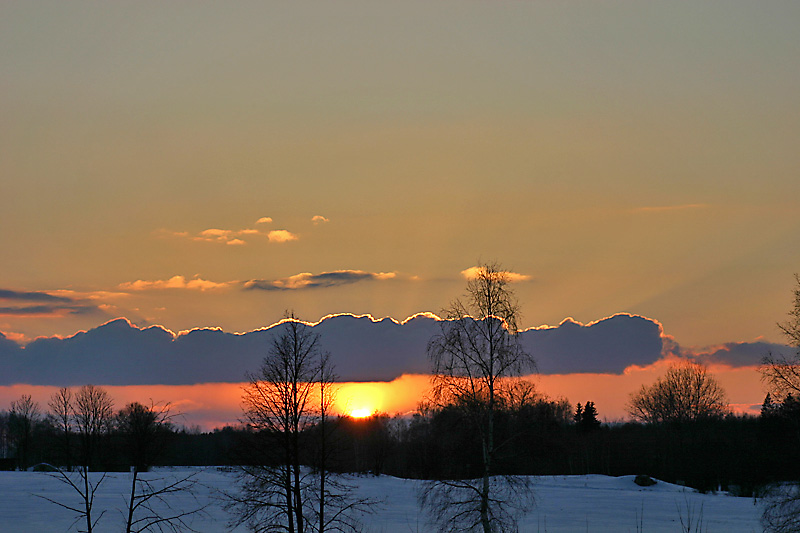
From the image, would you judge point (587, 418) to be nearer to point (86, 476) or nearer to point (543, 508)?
point (543, 508)


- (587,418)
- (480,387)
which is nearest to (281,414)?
(480,387)

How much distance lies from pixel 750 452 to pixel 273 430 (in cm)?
6299

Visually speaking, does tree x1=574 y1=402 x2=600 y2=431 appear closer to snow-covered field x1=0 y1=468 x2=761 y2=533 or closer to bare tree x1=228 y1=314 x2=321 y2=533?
snow-covered field x1=0 y1=468 x2=761 y2=533

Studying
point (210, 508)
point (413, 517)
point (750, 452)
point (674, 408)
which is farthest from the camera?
point (674, 408)

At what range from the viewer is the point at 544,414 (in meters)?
39.6

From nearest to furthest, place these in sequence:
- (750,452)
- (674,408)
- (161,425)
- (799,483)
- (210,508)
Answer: (161,425)
(799,483)
(210,508)
(750,452)
(674,408)

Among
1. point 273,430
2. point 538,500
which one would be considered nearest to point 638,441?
point 538,500

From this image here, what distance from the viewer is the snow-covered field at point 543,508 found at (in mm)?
52562

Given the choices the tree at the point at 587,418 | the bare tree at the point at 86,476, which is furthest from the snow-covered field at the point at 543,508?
the tree at the point at 587,418

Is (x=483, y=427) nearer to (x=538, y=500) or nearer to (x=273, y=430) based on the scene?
(x=273, y=430)

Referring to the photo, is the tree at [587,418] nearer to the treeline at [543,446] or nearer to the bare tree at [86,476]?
the treeline at [543,446]

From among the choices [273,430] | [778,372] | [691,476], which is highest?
[778,372]

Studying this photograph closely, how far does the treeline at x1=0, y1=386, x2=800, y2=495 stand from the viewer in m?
38.9

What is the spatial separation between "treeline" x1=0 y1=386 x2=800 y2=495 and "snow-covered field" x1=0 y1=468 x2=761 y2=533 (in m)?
3.68
